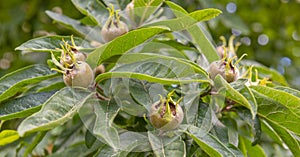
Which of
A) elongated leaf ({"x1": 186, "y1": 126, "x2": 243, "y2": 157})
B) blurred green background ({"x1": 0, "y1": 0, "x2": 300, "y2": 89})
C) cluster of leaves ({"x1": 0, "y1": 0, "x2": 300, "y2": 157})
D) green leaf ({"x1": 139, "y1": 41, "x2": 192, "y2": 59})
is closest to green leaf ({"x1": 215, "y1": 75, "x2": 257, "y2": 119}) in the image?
cluster of leaves ({"x1": 0, "y1": 0, "x2": 300, "y2": 157})

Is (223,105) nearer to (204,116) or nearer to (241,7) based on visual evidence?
(204,116)

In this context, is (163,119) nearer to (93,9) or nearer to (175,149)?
(175,149)

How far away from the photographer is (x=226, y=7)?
2.44 m

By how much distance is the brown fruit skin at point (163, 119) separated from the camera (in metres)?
1.01

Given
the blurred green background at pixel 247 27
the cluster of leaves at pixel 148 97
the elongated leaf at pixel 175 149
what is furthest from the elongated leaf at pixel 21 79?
the blurred green background at pixel 247 27

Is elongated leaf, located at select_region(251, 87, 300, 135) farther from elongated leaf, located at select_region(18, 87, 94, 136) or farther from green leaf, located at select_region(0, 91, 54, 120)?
green leaf, located at select_region(0, 91, 54, 120)

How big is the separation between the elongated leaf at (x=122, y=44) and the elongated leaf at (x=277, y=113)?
29 centimetres

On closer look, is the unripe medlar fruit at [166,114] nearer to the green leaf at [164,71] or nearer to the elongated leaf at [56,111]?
the green leaf at [164,71]

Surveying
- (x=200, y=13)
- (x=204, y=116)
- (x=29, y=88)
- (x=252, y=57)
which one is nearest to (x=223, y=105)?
(x=204, y=116)

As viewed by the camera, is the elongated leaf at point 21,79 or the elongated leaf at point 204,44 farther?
the elongated leaf at point 204,44

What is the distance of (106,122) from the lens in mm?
963

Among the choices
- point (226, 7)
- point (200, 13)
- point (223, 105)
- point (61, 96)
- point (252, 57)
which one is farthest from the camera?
point (252, 57)

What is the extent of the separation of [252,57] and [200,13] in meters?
1.63

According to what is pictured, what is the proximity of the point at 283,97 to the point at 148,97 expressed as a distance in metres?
0.32
